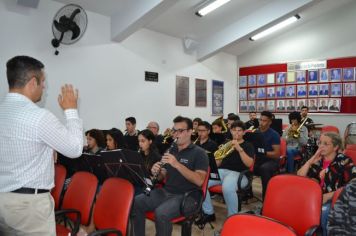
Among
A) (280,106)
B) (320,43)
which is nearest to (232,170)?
(280,106)

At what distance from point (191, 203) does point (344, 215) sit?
48.9 inches

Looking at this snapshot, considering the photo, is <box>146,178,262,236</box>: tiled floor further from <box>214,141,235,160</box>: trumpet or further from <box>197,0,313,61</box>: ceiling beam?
<box>197,0,313,61</box>: ceiling beam

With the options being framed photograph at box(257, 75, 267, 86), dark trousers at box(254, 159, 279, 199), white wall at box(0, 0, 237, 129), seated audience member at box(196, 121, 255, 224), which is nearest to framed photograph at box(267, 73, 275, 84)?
framed photograph at box(257, 75, 267, 86)

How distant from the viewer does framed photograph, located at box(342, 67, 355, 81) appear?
721cm

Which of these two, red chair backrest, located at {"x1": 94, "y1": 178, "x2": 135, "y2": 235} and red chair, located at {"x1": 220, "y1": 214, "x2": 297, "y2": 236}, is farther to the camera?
red chair backrest, located at {"x1": 94, "y1": 178, "x2": 135, "y2": 235}

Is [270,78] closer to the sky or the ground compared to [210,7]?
closer to the ground

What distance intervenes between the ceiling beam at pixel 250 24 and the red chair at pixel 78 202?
5001 millimetres

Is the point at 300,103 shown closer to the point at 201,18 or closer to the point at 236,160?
the point at 201,18

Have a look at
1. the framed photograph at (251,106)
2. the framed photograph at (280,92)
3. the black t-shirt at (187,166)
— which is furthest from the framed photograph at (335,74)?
the black t-shirt at (187,166)

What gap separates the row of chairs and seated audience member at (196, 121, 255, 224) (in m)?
1.53

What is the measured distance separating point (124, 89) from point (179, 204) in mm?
3371

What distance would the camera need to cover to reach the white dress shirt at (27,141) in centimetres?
143

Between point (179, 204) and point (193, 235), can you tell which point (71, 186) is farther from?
point (193, 235)

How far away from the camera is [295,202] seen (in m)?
2.16
